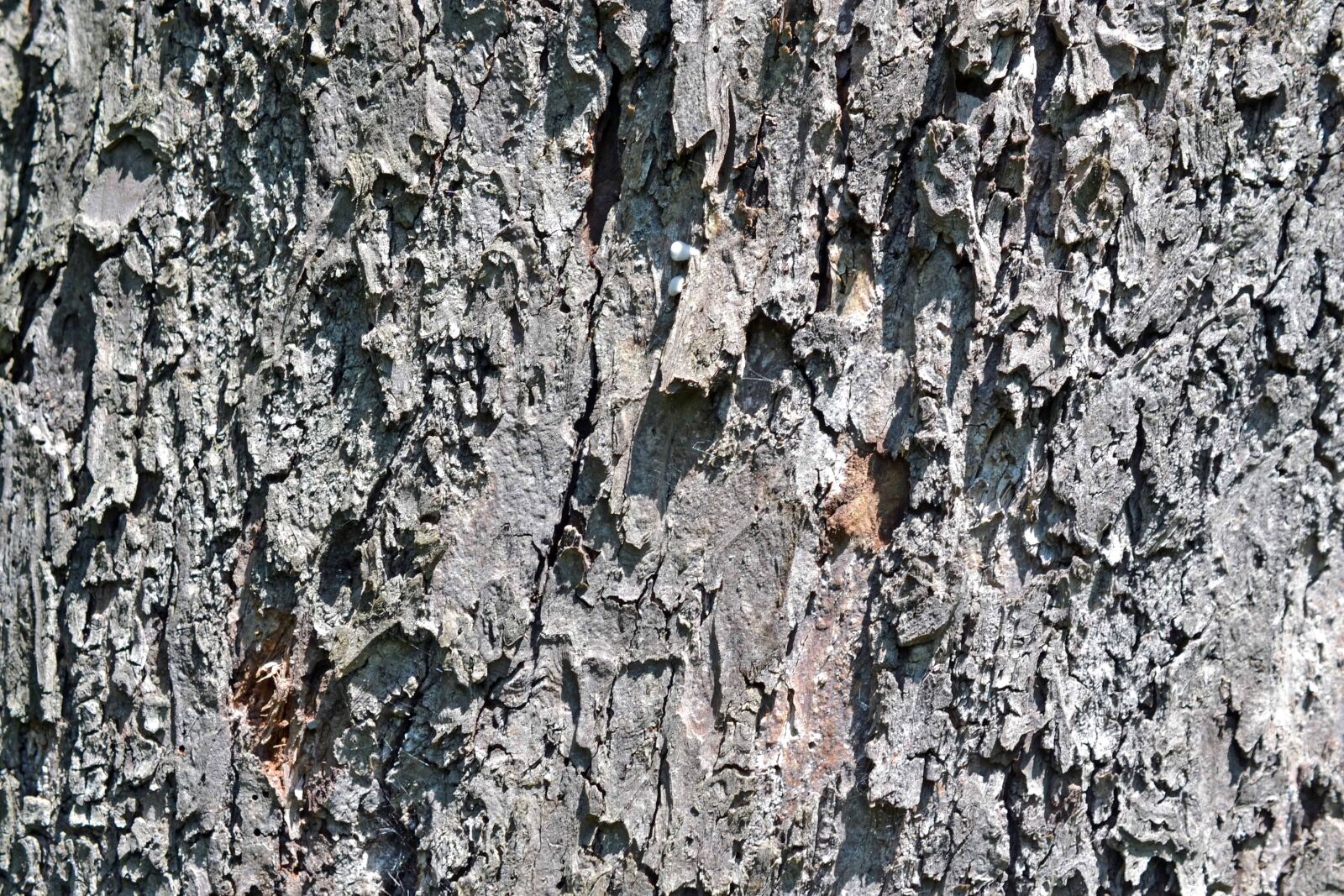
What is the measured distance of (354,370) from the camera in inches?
56.7

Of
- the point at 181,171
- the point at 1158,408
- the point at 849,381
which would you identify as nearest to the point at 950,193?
the point at 849,381

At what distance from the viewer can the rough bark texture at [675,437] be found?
1.40 meters

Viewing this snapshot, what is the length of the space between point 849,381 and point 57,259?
136cm

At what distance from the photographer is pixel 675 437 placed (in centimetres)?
142

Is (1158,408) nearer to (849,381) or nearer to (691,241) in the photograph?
(849,381)

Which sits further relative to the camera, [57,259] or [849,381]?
[57,259]

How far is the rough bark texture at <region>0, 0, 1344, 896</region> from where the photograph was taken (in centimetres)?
140

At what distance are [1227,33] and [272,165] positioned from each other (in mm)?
1548

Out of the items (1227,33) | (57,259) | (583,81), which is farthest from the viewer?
(57,259)

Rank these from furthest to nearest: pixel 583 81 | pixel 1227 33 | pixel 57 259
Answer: pixel 57 259 < pixel 1227 33 < pixel 583 81

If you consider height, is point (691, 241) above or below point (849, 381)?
above

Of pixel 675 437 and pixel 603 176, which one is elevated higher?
pixel 603 176

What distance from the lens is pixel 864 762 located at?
4.81 feet

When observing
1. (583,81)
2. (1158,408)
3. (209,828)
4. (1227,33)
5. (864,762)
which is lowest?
(209,828)
